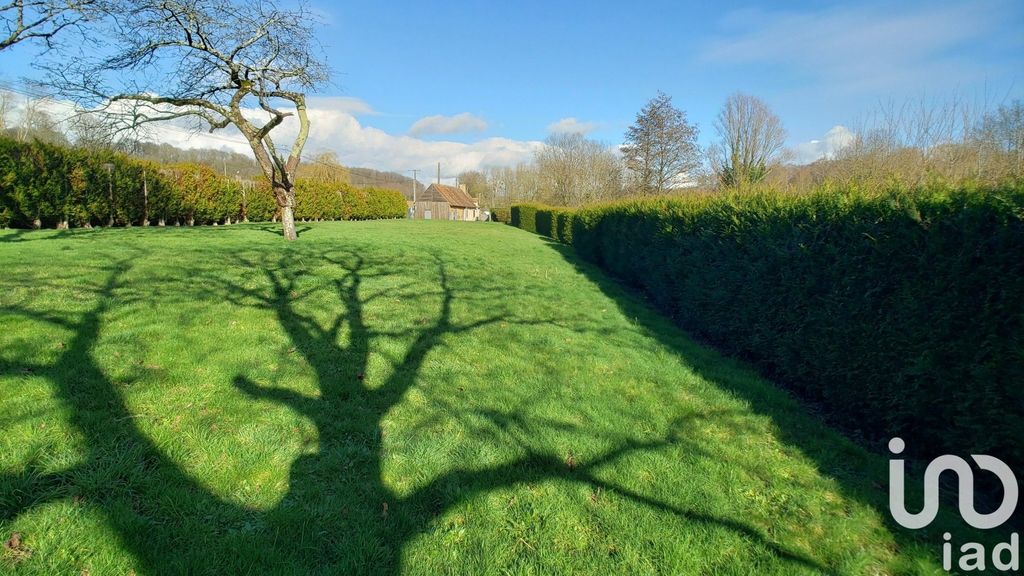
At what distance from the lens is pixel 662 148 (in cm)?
2769

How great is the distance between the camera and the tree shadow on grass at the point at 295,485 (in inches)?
79.1

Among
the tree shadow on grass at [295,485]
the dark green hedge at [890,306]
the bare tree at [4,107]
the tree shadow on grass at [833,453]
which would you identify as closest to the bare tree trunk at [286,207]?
the tree shadow on grass at [295,485]

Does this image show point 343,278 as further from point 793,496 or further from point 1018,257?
point 1018,257

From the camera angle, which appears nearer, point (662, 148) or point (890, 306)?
point (890, 306)

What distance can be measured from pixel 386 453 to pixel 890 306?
4101 mm

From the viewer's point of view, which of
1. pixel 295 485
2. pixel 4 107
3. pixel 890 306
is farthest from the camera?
pixel 4 107

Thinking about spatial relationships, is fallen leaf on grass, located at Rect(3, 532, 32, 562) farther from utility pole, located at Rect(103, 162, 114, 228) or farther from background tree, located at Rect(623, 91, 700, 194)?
background tree, located at Rect(623, 91, 700, 194)

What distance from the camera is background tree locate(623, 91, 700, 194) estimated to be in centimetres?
2748

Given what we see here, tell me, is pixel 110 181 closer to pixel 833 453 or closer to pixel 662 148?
pixel 833 453

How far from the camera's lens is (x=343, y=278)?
7.87m

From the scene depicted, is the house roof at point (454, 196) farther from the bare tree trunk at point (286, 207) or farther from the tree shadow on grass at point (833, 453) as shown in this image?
the tree shadow on grass at point (833, 453)

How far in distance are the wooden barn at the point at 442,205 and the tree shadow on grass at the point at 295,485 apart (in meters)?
60.7

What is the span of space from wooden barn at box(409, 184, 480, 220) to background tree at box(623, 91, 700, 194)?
40773 millimetres

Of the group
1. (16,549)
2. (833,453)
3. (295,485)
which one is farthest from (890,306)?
(16,549)
